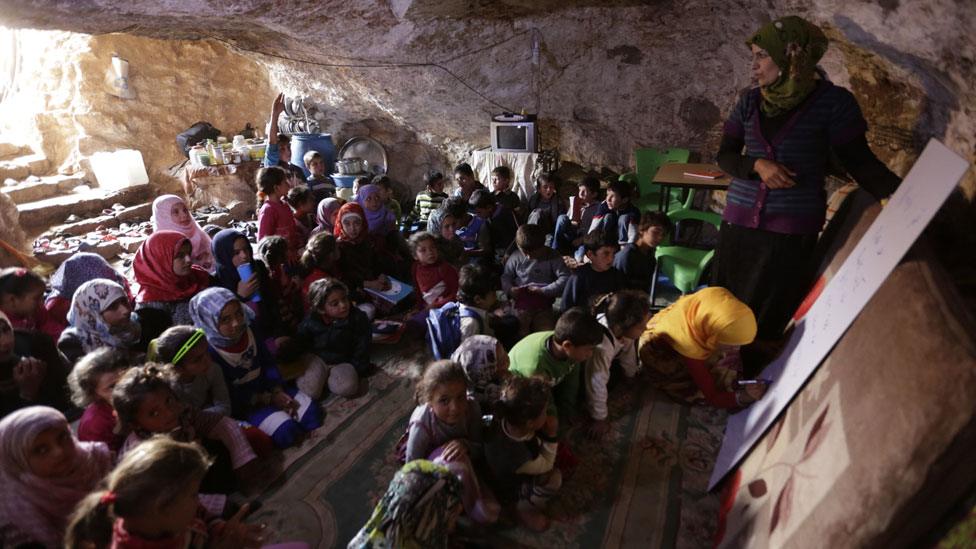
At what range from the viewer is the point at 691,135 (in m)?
5.27

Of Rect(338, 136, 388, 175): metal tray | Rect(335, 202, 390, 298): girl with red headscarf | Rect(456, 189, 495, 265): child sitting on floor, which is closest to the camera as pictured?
Rect(335, 202, 390, 298): girl with red headscarf

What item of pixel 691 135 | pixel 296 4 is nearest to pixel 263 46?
pixel 296 4

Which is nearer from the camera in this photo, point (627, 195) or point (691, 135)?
point (627, 195)

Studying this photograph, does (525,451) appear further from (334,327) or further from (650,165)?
(650,165)

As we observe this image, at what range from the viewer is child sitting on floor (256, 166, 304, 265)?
4.02 m

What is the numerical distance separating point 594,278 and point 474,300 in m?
0.78

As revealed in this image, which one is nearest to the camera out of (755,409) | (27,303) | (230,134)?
(755,409)

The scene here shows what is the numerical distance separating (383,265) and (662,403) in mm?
2419

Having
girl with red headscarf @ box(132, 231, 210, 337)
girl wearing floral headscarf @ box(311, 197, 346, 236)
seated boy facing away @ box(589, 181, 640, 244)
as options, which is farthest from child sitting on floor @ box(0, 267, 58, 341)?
seated boy facing away @ box(589, 181, 640, 244)

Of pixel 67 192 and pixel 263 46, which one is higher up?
pixel 263 46

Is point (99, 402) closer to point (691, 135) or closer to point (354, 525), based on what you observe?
point (354, 525)

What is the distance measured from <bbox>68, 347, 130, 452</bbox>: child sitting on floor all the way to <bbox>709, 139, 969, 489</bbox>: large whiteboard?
2485mm

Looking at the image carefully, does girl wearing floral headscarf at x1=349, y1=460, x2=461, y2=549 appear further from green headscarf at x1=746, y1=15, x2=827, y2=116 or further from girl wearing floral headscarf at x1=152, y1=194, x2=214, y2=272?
girl wearing floral headscarf at x1=152, y1=194, x2=214, y2=272

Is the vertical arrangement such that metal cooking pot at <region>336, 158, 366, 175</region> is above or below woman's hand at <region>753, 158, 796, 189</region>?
below
